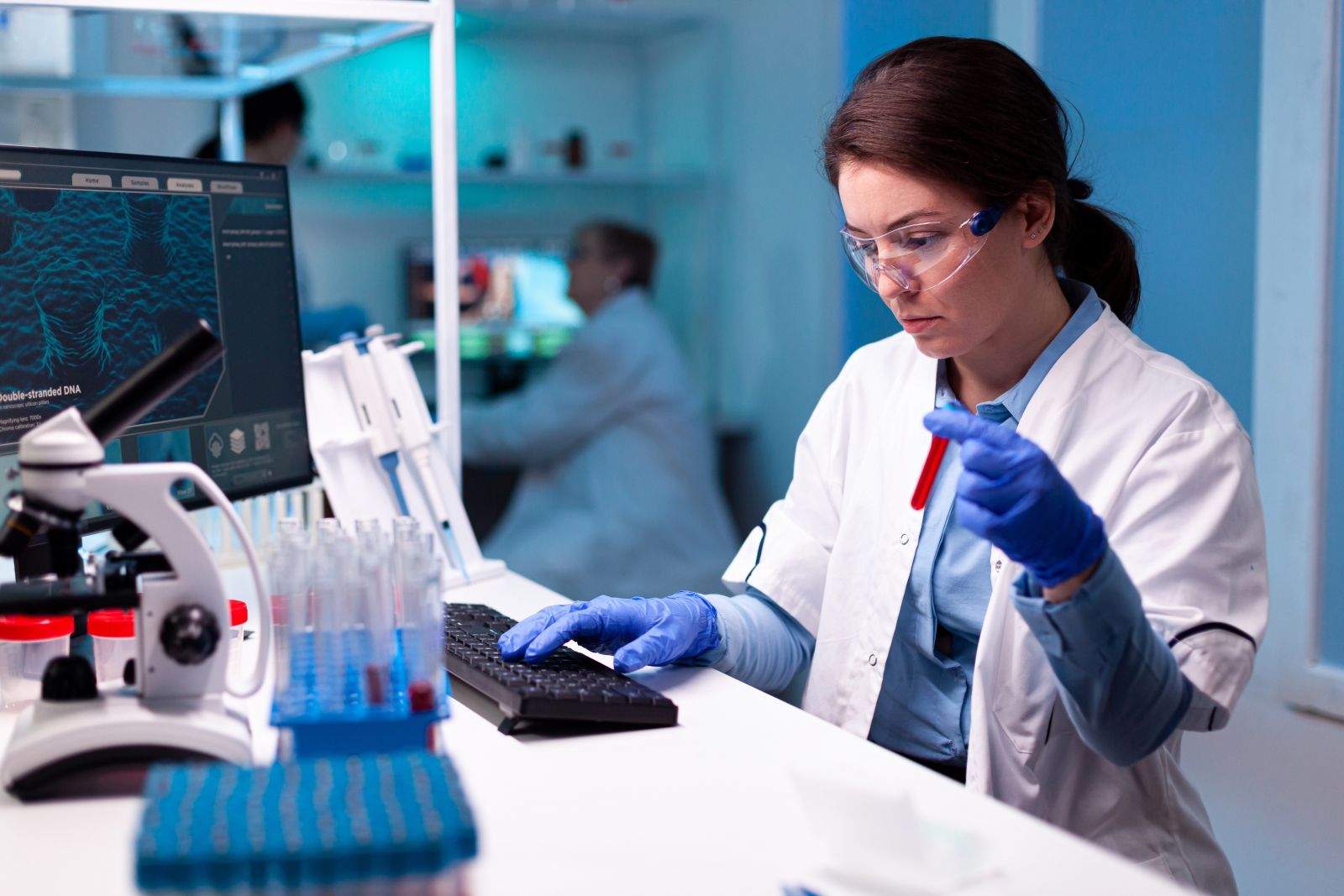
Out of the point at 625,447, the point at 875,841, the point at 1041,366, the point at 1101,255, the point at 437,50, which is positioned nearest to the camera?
the point at 875,841

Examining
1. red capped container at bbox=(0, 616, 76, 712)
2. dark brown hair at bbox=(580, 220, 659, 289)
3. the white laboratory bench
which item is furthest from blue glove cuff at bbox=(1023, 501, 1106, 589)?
dark brown hair at bbox=(580, 220, 659, 289)

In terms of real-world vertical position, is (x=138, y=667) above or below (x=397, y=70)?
below

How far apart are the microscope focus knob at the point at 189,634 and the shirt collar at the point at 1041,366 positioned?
0.86 m

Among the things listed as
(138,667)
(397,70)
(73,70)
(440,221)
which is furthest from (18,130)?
(138,667)

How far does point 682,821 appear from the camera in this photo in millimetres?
893

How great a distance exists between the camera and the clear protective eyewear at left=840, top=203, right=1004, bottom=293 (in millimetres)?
1302

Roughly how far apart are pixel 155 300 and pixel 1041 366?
968mm

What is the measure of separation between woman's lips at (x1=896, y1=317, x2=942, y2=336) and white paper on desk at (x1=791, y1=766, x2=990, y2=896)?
0.66 m

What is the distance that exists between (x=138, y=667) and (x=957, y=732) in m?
0.84

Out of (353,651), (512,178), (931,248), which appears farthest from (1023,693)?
(512,178)

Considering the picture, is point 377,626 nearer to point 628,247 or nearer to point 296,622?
point 296,622

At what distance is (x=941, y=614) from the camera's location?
1389 mm

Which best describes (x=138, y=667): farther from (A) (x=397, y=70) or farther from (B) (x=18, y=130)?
(A) (x=397, y=70)

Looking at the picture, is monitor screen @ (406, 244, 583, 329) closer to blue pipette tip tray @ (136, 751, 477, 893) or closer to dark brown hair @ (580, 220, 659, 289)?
dark brown hair @ (580, 220, 659, 289)
